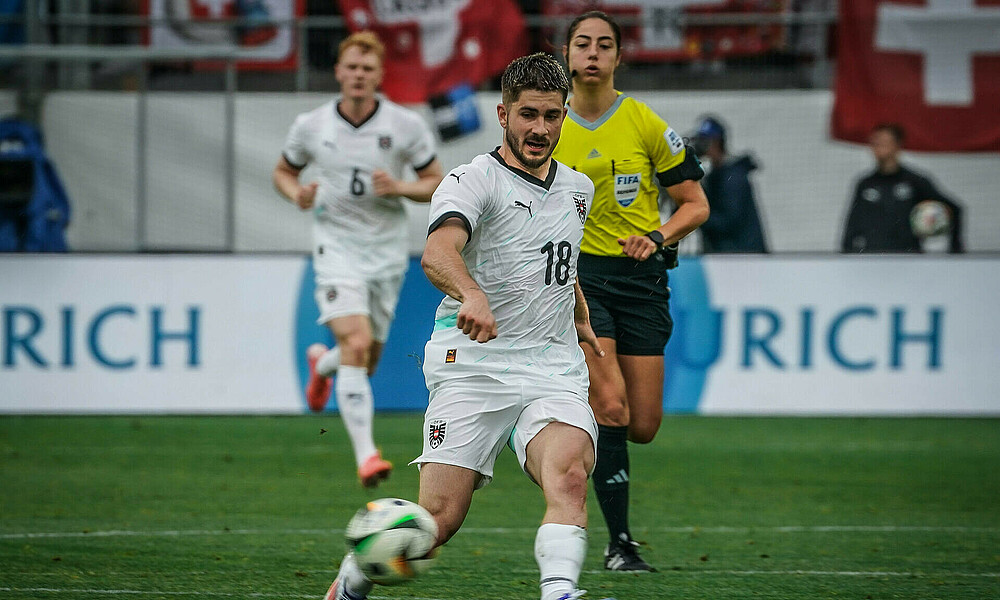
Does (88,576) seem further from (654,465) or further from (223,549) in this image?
(654,465)

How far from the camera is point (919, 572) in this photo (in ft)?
20.9

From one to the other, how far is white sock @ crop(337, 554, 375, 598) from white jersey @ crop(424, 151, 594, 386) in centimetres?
68

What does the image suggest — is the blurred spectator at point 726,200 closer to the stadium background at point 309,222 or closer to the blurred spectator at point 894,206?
the stadium background at point 309,222

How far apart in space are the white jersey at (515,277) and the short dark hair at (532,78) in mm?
249

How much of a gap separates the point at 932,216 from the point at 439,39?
486 cm

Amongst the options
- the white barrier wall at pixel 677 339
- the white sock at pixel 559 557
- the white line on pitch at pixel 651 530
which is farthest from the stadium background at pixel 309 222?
the white sock at pixel 559 557

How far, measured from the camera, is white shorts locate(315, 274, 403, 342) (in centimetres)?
883

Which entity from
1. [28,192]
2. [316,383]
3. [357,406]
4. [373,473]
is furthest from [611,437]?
[28,192]

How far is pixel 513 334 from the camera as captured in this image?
4.82 meters

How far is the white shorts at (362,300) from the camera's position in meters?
8.83

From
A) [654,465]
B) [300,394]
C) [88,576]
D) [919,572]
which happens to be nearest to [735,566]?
[919,572]

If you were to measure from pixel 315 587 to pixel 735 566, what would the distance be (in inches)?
75.5

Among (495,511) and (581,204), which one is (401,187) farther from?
(581,204)

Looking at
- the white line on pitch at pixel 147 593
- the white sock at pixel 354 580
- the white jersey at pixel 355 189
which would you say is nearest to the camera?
the white sock at pixel 354 580
